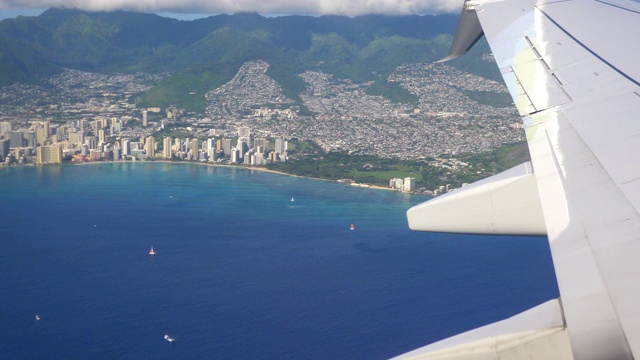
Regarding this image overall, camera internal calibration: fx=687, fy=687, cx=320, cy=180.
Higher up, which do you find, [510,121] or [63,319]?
[510,121]

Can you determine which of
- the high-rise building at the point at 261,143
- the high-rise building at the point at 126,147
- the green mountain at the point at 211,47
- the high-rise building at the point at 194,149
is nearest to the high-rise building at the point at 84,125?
the high-rise building at the point at 126,147

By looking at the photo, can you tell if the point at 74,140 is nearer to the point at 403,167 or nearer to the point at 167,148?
the point at 167,148

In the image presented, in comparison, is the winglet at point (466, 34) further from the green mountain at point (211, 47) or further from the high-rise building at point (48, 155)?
the green mountain at point (211, 47)

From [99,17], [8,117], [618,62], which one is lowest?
[8,117]

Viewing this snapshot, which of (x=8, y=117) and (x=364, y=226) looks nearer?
(x=364, y=226)

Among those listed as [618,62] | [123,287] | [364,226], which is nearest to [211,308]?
[123,287]

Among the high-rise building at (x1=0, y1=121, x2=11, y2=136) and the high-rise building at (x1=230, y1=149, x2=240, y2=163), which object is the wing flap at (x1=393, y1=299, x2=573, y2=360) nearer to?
the high-rise building at (x1=230, y1=149, x2=240, y2=163)

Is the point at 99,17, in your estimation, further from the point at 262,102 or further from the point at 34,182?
the point at 34,182
